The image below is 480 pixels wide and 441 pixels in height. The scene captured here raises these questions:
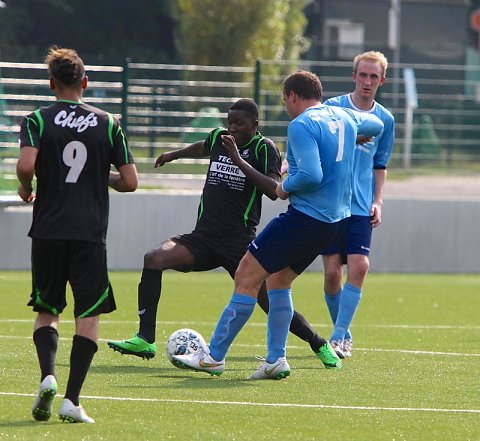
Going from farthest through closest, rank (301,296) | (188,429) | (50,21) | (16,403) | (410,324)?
(50,21) < (301,296) < (410,324) < (16,403) < (188,429)

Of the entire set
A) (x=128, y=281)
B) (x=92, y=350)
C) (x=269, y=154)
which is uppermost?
(x=269, y=154)

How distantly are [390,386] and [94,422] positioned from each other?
7.53 ft

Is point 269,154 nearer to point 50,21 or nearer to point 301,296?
point 301,296

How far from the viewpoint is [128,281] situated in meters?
17.0

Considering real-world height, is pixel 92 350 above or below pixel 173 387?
above

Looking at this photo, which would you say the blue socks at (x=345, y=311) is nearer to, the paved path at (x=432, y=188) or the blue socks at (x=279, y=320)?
the blue socks at (x=279, y=320)

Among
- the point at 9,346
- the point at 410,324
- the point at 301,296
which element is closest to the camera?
the point at 9,346

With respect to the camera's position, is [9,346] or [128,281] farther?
[128,281]

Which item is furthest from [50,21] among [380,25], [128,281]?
[128,281]

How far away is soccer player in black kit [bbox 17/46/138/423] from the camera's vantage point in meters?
6.95

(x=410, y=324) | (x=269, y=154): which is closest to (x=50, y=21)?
(x=410, y=324)

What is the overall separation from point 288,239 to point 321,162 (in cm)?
51

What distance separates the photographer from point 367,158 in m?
10.2

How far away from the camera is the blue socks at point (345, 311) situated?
10.1m
